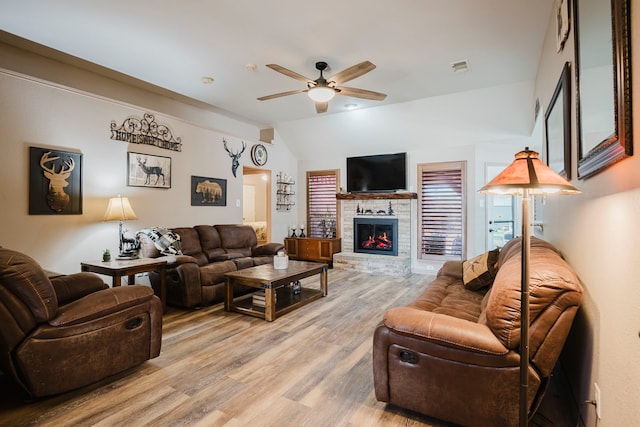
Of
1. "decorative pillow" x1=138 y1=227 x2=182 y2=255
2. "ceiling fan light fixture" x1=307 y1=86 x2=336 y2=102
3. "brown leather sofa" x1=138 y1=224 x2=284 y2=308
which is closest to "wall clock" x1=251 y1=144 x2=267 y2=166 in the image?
"brown leather sofa" x1=138 y1=224 x2=284 y2=308

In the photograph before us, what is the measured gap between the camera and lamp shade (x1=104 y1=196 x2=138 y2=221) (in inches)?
152

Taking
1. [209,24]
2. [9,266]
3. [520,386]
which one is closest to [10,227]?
[9,266]

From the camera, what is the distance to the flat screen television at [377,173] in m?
6.37

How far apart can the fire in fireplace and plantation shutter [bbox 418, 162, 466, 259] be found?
22.6 inches

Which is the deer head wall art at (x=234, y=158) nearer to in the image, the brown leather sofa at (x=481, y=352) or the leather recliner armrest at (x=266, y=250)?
the leather recliner armrest at (x=266, y=250)

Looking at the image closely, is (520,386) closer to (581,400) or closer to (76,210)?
(581,400)

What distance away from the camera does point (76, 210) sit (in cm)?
390

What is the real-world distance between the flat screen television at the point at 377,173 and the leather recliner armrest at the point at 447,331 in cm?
476

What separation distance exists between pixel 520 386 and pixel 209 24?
3731mm

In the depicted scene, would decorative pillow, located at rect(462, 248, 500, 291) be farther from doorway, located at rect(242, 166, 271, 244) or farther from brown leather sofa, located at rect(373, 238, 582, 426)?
doorway, located at rect(242, 166, 271, 244)

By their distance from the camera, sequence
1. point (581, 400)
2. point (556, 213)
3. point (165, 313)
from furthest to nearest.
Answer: point (165, 313)
point (556, 213)
point (581, 400)

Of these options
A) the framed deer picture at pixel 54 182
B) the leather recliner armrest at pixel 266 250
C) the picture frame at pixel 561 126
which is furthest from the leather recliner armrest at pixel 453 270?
the framed deer picture at pixel 54 182

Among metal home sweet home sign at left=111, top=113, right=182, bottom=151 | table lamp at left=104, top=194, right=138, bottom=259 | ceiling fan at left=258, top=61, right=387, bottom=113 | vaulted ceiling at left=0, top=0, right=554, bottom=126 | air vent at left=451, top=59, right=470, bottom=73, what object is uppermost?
air vent at left=451, top=59, right=470, bottom=73

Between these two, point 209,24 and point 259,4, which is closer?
point 259,4
